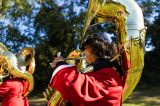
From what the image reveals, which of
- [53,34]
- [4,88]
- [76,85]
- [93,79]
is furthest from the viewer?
[53,34]

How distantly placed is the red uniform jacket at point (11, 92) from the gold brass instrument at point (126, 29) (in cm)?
284

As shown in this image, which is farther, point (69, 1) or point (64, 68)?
point (69, 1)

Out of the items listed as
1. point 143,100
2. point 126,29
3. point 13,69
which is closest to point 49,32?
point 143,100

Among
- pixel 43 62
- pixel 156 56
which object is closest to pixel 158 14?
pixel 156 56

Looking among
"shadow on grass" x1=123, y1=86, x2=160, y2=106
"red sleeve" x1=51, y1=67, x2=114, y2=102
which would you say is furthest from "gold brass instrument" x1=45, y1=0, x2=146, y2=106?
"shadow on grass" x1=123, y1=86, x2=160, y2=106

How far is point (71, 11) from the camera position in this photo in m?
20.8

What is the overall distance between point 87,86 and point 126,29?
101 centimetres

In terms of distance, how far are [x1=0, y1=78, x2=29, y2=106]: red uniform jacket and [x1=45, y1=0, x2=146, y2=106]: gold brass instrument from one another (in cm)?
284

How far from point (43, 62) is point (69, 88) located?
16.4 metres

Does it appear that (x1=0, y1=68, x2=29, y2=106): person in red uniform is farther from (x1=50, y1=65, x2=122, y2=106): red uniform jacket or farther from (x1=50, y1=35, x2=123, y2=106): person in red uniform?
(x1=50, y1=65, x2=122, y2=106): red uniform jacket

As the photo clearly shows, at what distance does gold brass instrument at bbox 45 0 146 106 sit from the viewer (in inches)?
151

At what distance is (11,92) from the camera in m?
6.84

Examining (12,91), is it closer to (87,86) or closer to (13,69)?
(13,69)

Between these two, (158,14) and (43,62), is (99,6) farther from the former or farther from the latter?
(158,14)
